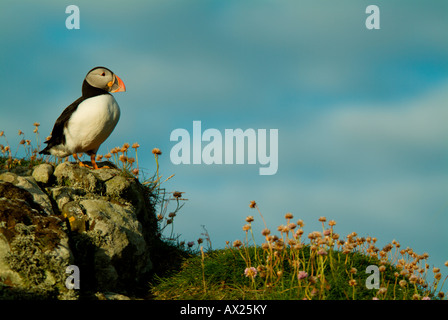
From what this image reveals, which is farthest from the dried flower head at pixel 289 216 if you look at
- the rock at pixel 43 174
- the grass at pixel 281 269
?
the rock at pixel 43 174

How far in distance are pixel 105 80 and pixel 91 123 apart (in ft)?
3.78

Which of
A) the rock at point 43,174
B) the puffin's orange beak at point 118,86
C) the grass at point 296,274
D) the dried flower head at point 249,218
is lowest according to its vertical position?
the grass at point 296,274

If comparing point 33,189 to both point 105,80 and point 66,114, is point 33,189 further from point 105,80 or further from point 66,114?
point 105,80

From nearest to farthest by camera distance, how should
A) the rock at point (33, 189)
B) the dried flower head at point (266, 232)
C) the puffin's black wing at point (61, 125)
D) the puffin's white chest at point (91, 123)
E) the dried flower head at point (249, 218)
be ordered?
the dried flower head at point (266, 232) < the dried flower head at point (249, 218) < the rock at point (33, 189) < the puffin's white chest at point (91, 123) < the puffin's black wing at point (61, 125)

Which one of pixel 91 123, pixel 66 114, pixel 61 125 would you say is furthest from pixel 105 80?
pixel 61 125

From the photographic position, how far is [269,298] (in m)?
5.66

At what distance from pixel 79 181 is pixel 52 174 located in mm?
497

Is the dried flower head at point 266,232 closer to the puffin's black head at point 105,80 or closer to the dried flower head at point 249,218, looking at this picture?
the dried flower head at point 249,218

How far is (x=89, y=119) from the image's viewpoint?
867 cm

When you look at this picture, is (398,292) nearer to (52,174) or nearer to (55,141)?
(52,174)

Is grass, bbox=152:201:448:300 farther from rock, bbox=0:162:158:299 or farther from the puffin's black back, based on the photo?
the puffin's black back

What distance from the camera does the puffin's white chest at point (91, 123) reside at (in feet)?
28.5

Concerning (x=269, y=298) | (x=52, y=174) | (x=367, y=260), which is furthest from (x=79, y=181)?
(x=367, y=260)

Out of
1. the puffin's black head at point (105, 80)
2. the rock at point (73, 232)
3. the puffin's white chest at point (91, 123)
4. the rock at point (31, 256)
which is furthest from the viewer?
the puffin's black head at point (105, 80)
